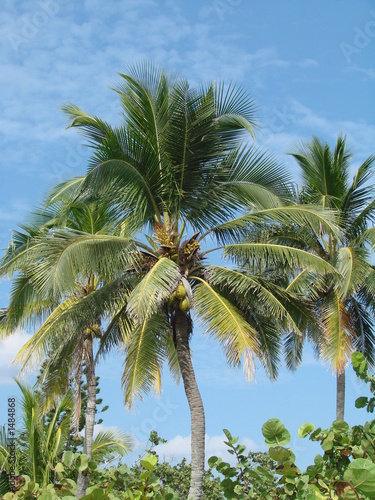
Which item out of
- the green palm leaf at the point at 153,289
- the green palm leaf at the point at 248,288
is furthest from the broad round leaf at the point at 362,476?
the green palm leaf at the point at 248,288

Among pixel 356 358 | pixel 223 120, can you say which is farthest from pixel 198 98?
pixel 356 358

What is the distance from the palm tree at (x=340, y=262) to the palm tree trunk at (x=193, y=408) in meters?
2.96

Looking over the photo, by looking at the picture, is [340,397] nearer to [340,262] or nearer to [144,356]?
[340,262]

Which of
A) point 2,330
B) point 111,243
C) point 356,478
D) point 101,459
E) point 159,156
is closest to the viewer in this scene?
point 356,478

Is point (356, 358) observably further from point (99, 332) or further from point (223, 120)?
point (99, 332)

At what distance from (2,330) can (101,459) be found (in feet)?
15.7

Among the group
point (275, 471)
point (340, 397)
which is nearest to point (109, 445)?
point (340, 397)

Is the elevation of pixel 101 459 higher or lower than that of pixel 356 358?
higher

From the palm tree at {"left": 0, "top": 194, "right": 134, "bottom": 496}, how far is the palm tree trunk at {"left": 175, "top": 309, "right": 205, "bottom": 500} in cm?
138

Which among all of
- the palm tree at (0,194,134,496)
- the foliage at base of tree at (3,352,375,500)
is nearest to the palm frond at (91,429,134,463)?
the palm tree at (0,194,134,496)

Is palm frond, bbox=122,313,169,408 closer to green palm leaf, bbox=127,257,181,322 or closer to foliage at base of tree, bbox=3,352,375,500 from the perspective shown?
green palm leaf, bbox=127,257,181,322

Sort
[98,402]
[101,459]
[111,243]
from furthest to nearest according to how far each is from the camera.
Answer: [98,402] < [101,459] < [111,243]

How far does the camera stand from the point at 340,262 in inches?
625

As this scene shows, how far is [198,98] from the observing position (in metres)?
13.4
